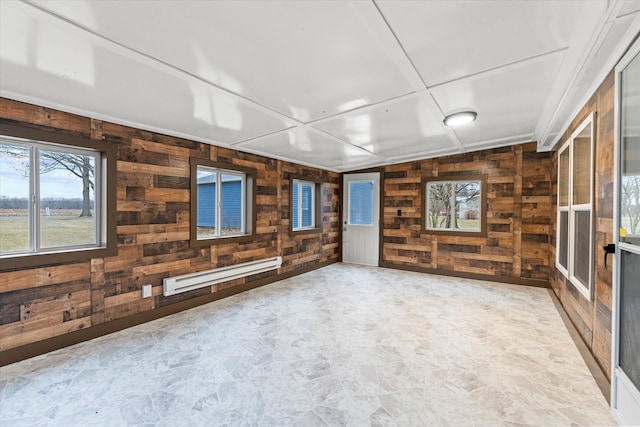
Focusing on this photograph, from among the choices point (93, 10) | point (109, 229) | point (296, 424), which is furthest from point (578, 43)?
point (109, 229)

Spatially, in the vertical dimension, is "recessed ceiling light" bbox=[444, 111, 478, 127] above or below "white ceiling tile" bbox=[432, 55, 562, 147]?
below

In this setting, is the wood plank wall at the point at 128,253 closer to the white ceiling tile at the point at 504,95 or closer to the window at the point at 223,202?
the window at the point at 223,202

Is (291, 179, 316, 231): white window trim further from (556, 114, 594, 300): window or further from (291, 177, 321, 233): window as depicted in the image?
(556, 114, 594, 300): window

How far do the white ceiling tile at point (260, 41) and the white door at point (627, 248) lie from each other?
1.39m

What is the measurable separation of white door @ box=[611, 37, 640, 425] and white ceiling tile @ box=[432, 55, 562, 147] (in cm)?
54

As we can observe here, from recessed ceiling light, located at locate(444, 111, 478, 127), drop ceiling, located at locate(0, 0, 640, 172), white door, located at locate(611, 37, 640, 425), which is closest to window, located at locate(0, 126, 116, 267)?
drop ceiling, located at locate(0, 0, 640, 172)

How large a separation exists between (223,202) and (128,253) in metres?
1.62

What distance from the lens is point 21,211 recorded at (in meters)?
2.51

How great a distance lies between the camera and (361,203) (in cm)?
661

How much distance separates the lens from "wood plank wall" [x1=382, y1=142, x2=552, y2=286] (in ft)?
15.7

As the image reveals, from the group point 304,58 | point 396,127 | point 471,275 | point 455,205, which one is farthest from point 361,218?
point 304,58

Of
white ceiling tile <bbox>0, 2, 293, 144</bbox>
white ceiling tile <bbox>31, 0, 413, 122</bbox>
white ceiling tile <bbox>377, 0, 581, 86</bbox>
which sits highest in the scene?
white ceiling tile <bbox>377, 0, 581, 86</bbox>

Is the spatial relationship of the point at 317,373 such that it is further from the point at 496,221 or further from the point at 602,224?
the point at 496,221

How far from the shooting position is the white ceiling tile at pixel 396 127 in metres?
2.91
